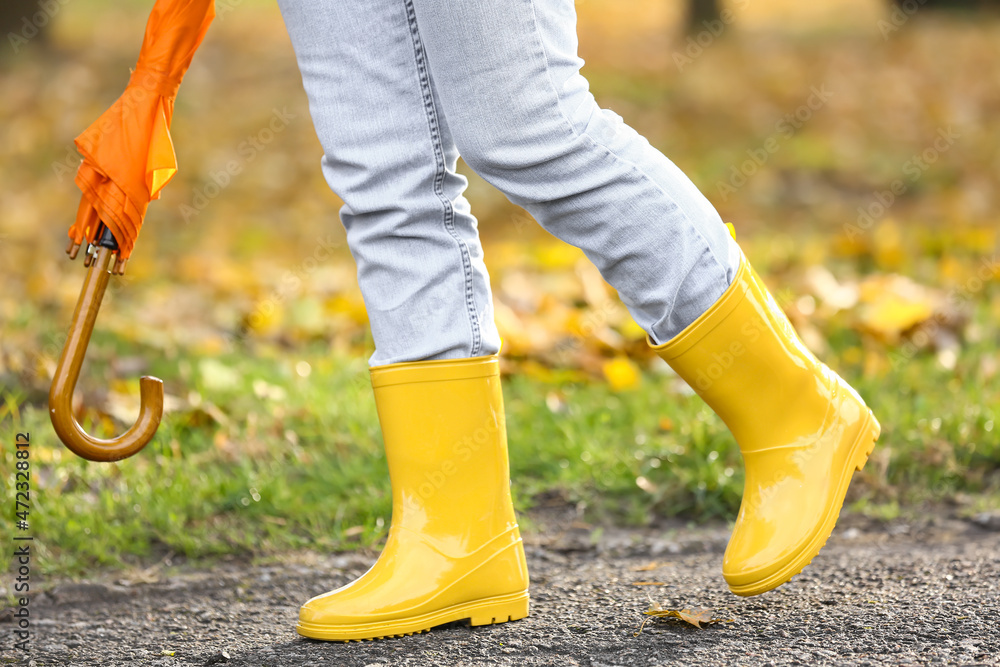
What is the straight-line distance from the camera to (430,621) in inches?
56.4

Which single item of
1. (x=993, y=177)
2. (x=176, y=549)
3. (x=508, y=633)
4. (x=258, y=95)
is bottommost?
(x=508, y=633)

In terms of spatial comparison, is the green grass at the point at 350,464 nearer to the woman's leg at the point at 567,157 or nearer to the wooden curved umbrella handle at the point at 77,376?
the wooden curved umbrella handle at the point at 77,376

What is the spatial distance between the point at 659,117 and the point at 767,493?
5.23 m

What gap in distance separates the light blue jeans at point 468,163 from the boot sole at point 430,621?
1.23ft

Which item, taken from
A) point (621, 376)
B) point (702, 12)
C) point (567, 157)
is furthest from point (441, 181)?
point (702, 12)

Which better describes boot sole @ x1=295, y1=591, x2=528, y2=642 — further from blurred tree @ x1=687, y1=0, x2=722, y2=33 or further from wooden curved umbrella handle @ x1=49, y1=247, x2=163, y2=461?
blurred tree @ x1=687, y1=0, x2=722, y2=33

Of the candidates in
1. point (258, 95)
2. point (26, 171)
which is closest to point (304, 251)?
point (26, 171)

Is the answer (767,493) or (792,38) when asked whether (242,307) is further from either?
(792,38)

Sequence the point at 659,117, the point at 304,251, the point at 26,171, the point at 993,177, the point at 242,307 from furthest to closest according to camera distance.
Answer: the point at 659,117
the point at 26,171
the point at 993,177
the point at 304,251
the point at 242,307

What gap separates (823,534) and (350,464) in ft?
3.60

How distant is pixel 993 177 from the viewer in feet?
17.0

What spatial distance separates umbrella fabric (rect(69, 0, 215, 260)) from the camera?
4.63 feet

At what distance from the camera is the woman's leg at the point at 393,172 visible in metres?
1.37

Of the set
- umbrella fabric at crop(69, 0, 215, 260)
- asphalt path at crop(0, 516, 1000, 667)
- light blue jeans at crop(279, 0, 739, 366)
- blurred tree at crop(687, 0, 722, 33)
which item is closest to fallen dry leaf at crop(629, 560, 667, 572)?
asphalt path at crop(0, 516, 1000, 667)
